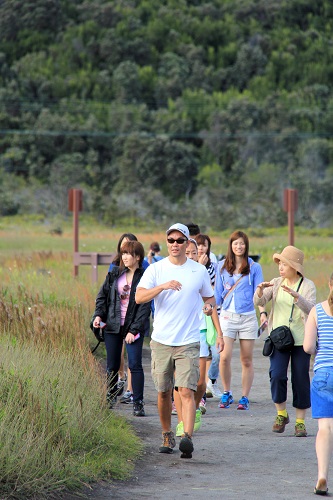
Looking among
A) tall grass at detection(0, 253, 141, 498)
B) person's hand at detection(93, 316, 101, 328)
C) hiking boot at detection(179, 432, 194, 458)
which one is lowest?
hiking boot at detection(179, 432, 194, 458)

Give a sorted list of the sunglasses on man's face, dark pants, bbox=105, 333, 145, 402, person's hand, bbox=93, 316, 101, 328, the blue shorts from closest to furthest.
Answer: the blue shorts → the sunglasses on man's face → dark pants, bbox=105, 333, 145, 402 → person's hand, bbox=93, 316, 101, 328

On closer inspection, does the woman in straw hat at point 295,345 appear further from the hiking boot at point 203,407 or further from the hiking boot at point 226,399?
the hiking boot at point 226,399

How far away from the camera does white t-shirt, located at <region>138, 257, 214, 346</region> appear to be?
8.40 meters

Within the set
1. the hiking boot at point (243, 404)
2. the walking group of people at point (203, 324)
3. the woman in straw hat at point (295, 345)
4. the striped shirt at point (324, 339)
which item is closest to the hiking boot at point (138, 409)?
A: the walking group of people at point (203, 324)

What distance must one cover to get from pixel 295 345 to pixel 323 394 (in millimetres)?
2391

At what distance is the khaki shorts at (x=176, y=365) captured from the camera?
8.40m

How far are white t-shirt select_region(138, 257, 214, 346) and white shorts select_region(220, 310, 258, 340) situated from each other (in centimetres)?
270

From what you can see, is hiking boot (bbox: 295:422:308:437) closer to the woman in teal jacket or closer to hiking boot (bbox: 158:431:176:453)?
hiking boot (bbox: 158:431:176:453)

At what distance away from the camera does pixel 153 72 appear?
11712 centimetres

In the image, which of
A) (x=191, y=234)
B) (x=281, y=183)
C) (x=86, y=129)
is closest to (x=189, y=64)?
(x=86, y=129)

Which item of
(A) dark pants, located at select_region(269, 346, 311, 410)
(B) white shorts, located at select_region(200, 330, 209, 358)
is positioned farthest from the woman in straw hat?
(B) white shorts, located at select_region(200, 330, 209, 358)

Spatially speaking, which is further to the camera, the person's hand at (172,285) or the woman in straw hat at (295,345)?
the woman in straw hat at (295,345)

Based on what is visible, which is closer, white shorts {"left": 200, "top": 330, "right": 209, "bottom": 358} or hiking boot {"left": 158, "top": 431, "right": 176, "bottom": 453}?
hiking boot {"left": 158, "top": 431, "right": 176, "bottom": 453}

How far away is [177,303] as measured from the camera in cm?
839
